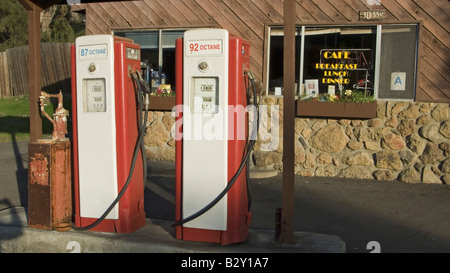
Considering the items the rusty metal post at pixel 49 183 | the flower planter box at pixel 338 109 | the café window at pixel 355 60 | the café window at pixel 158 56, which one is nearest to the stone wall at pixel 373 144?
the flower planter box at pixel 338 109

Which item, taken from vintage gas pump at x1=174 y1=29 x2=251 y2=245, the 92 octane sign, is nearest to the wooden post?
vintage gas pump at x1=174 y1=29 x2=251 y2=245

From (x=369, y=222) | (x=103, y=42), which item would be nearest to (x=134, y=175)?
(x=103, y=42)

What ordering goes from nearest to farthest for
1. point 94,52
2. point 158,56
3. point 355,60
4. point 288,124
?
1. point 288,124
2. point 94,52
3. point 355,60
4. point 158,56

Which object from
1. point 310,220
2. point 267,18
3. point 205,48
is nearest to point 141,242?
point 205,48

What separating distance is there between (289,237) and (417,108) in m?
4.67

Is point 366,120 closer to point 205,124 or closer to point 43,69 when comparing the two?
point 205,124

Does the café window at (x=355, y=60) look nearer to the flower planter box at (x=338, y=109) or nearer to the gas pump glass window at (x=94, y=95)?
the flower planter box at (x=338, y=109)

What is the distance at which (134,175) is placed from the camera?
18.9 feet

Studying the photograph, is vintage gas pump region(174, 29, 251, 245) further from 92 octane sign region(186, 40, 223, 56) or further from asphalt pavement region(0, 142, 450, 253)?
asphalt pavement region(0, 142, 450, 253)

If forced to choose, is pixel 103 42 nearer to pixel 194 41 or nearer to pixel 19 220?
pixel 194 41

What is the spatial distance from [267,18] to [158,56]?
2329 millimetres

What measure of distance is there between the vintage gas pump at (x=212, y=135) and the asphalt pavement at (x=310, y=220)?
0.82 ft

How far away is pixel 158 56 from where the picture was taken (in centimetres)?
1069

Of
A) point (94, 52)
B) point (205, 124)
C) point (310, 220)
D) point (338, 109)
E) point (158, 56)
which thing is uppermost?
point (158, 56)
